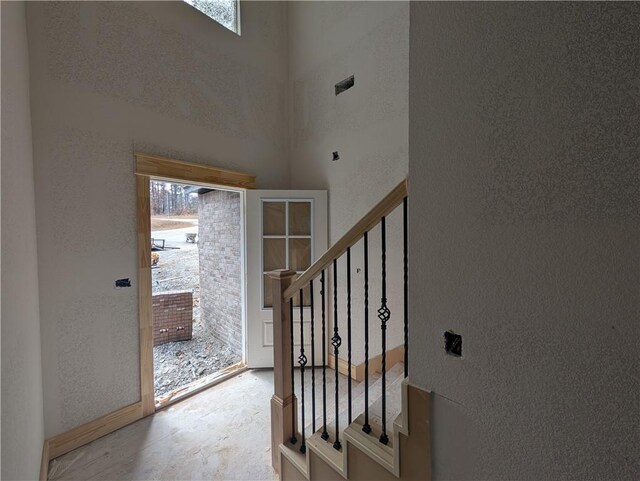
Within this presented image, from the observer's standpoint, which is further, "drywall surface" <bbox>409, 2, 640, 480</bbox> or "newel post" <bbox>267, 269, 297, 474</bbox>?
"newel post" <bbox>267, 269, 297, 474</bbox>

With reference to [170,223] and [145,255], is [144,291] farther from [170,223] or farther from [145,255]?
[170,223]

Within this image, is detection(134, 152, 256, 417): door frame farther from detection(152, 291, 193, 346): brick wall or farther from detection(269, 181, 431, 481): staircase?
detection(152, 291, 193, 346): brick wall

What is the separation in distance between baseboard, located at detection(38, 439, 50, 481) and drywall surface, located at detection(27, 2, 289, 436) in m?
0.08

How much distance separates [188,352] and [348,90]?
12.3 feet

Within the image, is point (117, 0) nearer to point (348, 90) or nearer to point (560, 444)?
point (348, 90)

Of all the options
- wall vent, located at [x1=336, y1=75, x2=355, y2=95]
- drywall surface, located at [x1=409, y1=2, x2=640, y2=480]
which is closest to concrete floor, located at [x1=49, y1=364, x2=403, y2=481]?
drywall surface, located at [x1=409, y1=2, x2=640, y2=480]

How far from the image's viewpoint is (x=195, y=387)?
101 inches

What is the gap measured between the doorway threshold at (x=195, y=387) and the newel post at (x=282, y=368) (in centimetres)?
120

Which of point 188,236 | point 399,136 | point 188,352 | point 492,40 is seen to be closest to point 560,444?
point 492,40

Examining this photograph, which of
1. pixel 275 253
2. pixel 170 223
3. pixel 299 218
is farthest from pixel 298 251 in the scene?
pixel 170 223

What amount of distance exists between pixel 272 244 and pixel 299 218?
15.6 inches

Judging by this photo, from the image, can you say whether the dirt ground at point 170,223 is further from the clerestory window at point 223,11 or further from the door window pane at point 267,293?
the clerestory window at point 223,11

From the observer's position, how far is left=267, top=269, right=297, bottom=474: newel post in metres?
1.64

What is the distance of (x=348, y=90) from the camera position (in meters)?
2.69
